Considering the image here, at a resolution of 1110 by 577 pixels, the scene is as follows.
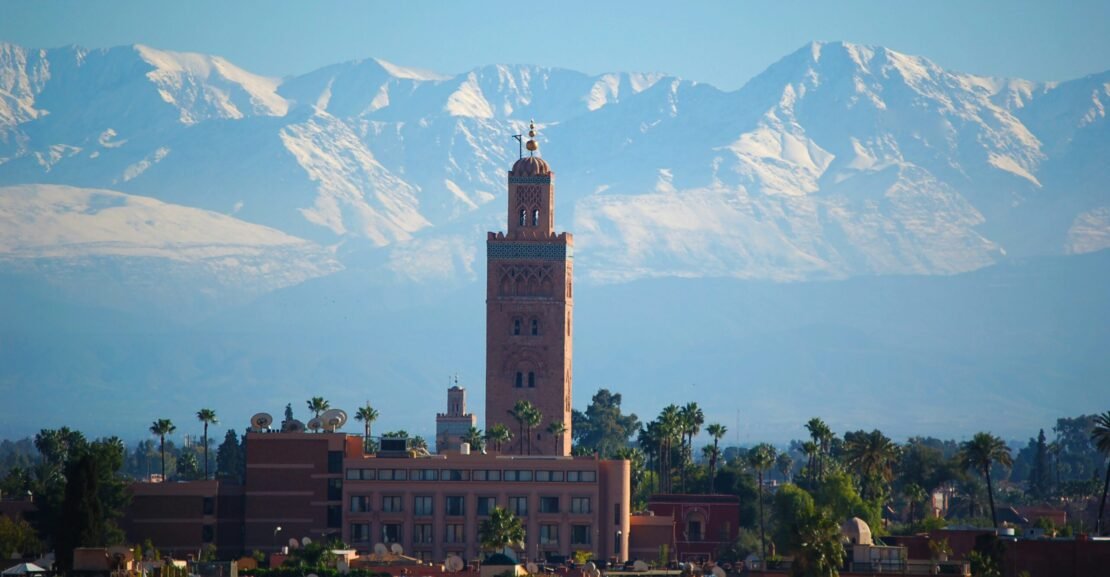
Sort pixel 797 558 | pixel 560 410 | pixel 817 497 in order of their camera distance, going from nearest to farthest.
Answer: pixel 797 558 → pixel 817 497 → pixel 560 410

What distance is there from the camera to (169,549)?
160375 mm

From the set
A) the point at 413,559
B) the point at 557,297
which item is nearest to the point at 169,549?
the point at 413,559

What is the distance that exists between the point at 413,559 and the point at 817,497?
37209 millimetres

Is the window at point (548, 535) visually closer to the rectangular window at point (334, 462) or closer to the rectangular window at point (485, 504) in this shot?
the rectangular window at point (485, 504)

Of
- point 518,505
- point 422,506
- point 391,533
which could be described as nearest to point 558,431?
point 518,505

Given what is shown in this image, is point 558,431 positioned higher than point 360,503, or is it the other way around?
point 558,431

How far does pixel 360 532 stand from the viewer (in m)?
166

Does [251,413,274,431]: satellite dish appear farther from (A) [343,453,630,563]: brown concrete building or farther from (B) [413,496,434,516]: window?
(B) [413,496,434,516]: window

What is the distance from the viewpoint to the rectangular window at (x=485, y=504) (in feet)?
546

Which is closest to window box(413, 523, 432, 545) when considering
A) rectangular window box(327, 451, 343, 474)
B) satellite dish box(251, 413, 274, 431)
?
rectangular window box(327, 451, 343, 474)

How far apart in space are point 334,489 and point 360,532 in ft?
11.1

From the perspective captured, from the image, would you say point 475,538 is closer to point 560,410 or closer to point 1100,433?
point 560,410

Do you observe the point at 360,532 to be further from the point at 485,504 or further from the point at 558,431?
the point at 558,431

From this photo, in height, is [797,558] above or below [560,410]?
below
